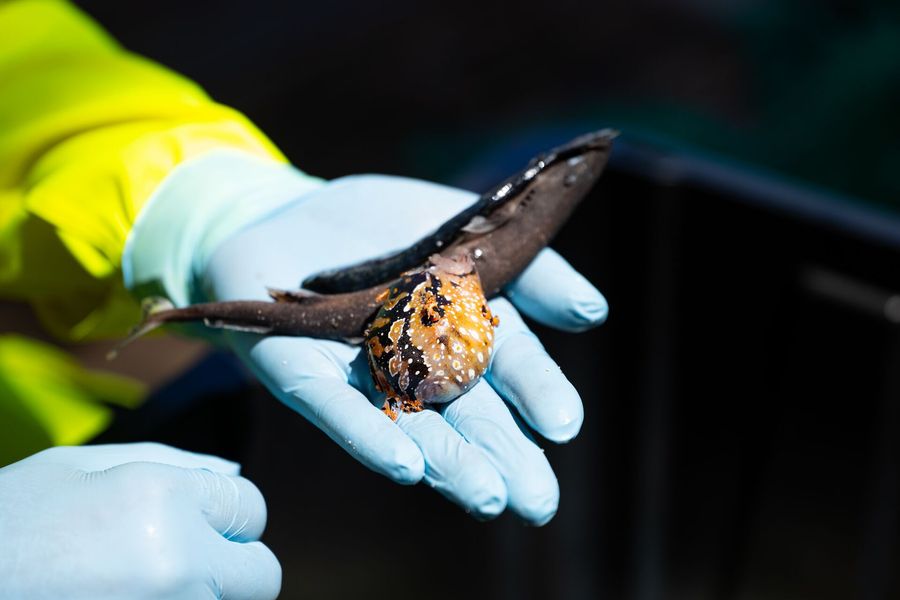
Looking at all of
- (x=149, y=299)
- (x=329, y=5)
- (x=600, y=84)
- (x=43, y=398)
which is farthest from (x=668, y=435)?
(x=329, y=5)

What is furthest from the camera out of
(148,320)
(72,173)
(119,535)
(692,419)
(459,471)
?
(692,419)

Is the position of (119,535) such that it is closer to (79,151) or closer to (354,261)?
(354,261)

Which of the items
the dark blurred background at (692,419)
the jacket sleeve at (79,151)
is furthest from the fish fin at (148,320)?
the dark blurred background at (692,419)

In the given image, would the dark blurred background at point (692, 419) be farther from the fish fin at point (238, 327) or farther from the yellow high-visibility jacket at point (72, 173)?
the fish fin at point (238, 327)

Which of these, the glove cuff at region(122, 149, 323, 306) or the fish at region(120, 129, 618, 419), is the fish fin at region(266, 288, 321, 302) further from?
the glove cuff at region(122, 149, 323, 306)

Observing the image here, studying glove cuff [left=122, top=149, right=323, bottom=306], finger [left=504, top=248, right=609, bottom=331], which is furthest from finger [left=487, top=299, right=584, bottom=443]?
glove cuff [left=122, top=149, right=323, bottom=306]

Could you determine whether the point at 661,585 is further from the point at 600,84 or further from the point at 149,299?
the point at 600,84

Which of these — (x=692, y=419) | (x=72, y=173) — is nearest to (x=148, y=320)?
(x=72, y=173)

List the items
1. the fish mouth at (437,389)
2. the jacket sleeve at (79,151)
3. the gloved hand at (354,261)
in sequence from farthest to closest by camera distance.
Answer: the jacket sleeve at (79,151) < the fish mouth at (437,389) < the gloved hand at (354,261)
